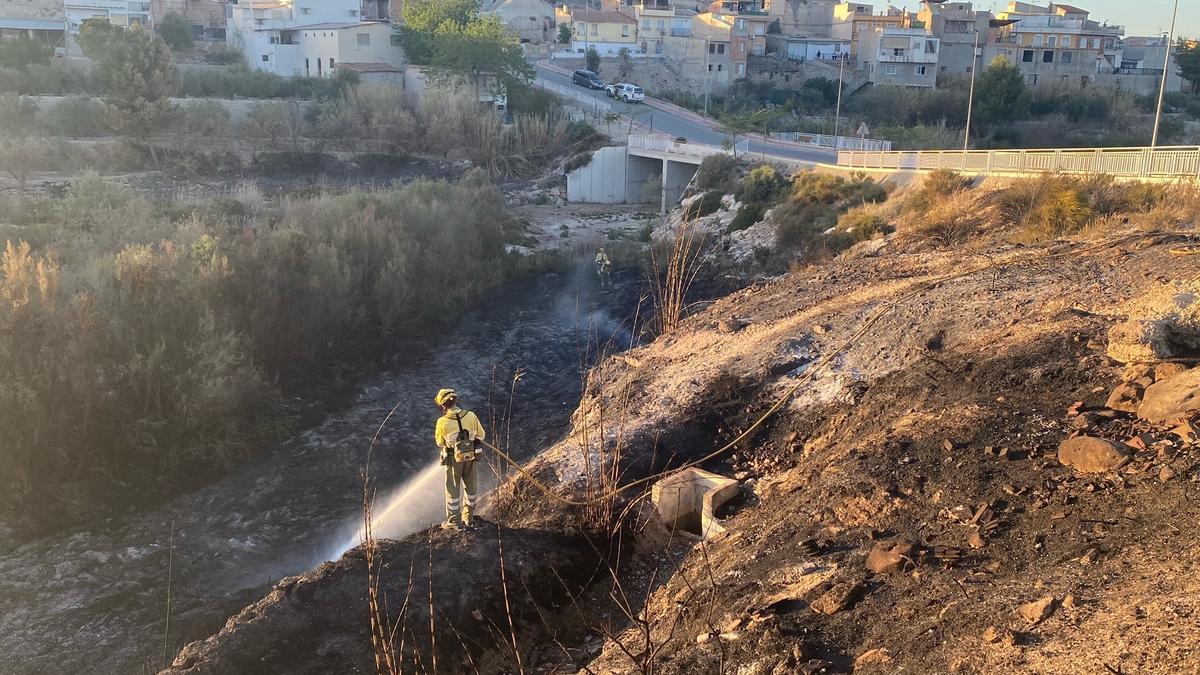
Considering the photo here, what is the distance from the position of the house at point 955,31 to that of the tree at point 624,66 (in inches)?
1087

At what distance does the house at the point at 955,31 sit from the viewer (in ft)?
261

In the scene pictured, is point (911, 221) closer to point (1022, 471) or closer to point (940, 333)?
point (940, 333)

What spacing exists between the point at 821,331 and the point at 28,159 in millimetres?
39363

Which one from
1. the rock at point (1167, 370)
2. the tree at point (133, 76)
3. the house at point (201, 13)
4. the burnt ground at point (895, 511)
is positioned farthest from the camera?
the house at point (201, 13)

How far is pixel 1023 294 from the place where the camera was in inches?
475

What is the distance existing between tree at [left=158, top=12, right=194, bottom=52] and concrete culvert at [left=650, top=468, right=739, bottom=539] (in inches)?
2796

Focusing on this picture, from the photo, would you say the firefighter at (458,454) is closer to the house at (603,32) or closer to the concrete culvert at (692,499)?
the concrete culvert at (692,499)

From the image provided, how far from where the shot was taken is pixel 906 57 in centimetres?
7712

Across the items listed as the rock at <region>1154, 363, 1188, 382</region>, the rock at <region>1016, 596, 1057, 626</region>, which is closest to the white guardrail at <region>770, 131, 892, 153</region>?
the rock at <region>1154, 363, 1188, 382</region>

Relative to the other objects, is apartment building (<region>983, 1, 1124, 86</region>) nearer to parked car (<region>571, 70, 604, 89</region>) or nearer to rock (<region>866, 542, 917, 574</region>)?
parked car (<region>571, 70, 604, 89</region>)

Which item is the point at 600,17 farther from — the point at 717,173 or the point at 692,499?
the point at 692,499

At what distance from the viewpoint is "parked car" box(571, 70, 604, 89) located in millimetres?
65188

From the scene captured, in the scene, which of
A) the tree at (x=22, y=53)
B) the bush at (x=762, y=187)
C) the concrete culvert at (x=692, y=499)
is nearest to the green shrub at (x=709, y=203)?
the bush at (x=762, y=187)

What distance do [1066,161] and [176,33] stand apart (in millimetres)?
66582
